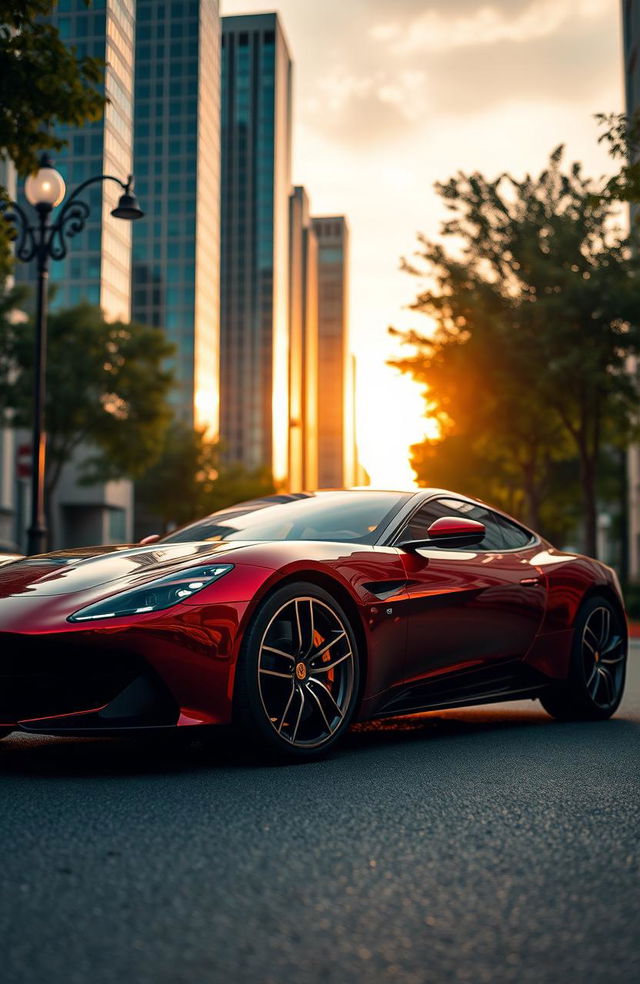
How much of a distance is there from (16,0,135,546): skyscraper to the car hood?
22.8 feet

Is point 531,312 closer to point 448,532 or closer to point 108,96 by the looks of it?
point 108,96

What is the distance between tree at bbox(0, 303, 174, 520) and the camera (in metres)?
32.0

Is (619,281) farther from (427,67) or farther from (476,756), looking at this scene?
(476,756)

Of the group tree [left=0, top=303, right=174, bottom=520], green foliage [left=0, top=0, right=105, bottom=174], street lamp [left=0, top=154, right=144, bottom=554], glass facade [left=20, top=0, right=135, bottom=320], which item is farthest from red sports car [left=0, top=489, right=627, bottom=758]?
tree [left=0, top=303, right=174, bottom=520]

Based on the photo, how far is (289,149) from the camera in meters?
145

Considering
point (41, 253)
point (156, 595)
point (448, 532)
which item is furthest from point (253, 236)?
point (156, 595)

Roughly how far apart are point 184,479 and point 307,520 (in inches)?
2224

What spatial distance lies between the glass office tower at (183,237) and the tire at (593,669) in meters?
68.9

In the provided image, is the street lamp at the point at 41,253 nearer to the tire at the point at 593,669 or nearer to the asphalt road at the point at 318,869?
the tire at the point at 593,669

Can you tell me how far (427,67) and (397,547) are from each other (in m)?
12.4

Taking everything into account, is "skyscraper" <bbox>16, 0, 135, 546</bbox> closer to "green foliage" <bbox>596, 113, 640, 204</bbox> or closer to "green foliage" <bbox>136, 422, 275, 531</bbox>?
"green foliage" <bbox>136, 422, 275, 531</bbox>

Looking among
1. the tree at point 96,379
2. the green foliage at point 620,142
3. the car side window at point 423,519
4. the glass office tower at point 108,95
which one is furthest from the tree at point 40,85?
the tree at point 96,379

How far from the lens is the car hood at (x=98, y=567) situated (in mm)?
4895

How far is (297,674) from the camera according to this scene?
4.93 m
